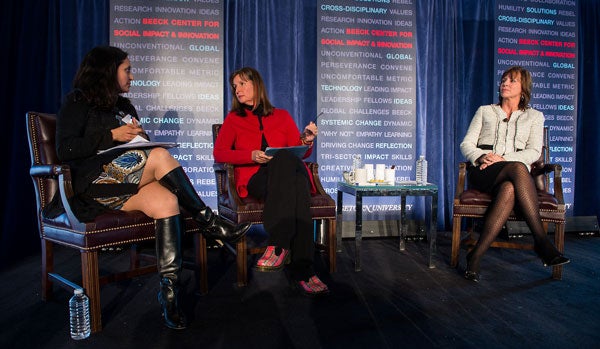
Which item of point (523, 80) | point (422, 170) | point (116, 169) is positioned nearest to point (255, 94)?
point (116, 169)

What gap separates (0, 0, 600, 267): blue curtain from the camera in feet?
Answer: 11.0

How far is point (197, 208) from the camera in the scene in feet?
7.18

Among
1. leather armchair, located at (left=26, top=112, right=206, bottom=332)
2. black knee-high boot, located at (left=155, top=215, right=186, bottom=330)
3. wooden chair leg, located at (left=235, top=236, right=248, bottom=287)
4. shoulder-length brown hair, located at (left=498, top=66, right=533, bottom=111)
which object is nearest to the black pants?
wooden chair leg, located at (left=235, top=236, right=248, bottom=287)

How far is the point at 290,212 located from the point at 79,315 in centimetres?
117

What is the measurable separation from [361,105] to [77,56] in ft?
9.02

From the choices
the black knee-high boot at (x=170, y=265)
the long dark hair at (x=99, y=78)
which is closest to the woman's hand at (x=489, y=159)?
the black knee-high boot at (x=170, y=265)

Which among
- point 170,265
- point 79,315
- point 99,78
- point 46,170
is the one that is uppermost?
point 99,78

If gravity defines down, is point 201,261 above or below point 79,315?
above

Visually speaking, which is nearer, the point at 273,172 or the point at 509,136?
the point at 273,172

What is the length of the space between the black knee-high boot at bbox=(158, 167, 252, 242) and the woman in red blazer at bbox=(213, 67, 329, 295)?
0.21 metres

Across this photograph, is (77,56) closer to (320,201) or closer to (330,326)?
(320,201)

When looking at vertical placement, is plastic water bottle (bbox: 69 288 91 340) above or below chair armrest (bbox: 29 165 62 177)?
below

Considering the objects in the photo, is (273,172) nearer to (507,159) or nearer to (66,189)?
(66,189)

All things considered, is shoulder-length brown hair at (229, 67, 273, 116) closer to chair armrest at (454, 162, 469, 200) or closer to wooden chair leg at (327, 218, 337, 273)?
wooden chair leg at (327, 218, 337, 273)
